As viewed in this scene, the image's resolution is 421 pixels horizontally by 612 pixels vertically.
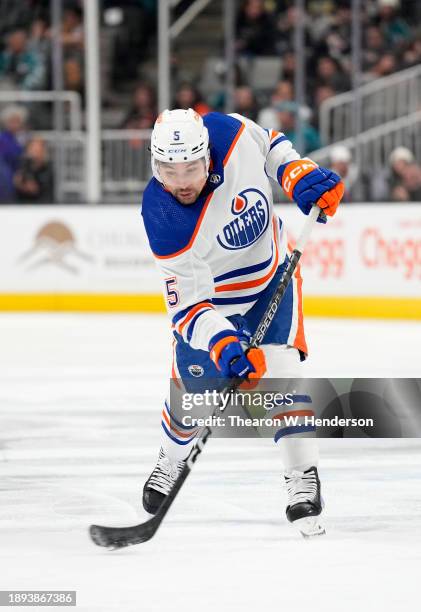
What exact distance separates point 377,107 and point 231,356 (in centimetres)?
734

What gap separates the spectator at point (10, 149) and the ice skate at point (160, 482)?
20.3ft

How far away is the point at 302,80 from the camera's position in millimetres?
10039

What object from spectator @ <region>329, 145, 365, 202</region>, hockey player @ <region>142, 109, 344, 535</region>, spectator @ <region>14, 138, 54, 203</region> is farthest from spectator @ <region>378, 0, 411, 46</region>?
hockey player @ <region>142, 109, 344, 535</region>

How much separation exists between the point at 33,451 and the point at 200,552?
1.58 metres

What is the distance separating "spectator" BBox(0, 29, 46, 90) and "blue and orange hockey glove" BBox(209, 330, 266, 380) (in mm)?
8229

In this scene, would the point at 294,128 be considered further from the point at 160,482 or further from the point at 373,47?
the point at 160,482

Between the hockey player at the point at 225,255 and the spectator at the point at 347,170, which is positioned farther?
the spectator at the point at 347,170

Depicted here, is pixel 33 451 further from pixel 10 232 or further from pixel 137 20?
pixel 137 20

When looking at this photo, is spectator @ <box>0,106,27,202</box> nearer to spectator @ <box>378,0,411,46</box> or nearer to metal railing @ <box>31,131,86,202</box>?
metal railing @ <box>31,131,86,202</box>

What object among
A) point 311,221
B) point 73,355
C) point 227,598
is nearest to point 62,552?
point 227,598

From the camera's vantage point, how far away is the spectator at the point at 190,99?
34.1 feet

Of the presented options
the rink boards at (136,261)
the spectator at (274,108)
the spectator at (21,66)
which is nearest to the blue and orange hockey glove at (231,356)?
the rink boards at (136,261)

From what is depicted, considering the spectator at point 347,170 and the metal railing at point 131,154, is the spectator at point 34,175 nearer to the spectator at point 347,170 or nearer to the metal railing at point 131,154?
the metal railing at point 131,154

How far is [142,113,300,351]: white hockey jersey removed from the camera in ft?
11.4
